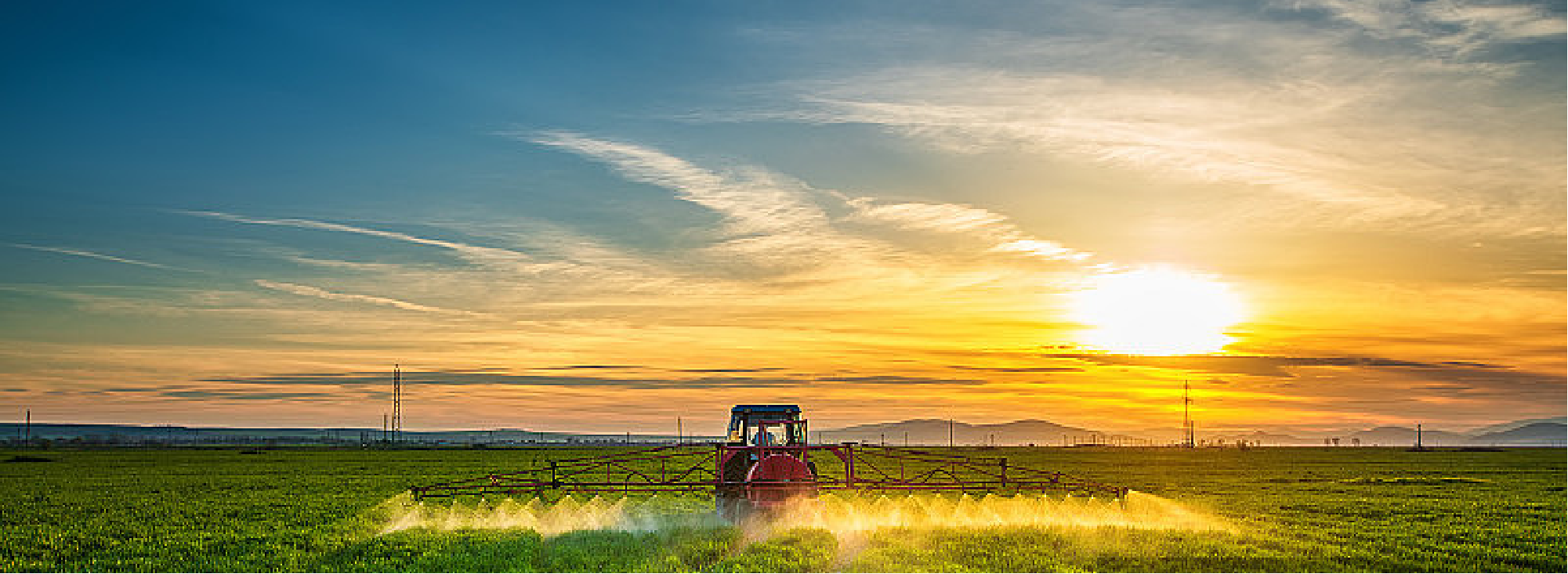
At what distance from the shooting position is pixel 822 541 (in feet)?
80.3

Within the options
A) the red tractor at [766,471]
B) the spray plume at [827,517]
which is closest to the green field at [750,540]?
the spray plume at [827,517]

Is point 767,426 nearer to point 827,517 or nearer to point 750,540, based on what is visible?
point 827,517

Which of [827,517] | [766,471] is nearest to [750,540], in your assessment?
[766,471]

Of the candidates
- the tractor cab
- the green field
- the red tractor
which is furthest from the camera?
the tractor cab

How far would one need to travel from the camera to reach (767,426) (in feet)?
105

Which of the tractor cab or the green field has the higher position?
the tractor cab

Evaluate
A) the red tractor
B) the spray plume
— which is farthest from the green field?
the red tractor

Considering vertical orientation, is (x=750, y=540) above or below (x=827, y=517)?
above

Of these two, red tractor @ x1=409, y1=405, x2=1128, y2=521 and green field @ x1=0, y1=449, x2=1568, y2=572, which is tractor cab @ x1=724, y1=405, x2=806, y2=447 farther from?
green field @ x1=0, y1=449, x2=1568, y2=572

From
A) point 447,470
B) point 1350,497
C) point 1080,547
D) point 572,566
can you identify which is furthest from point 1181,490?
point 447,470

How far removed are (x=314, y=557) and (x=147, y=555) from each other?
502cm

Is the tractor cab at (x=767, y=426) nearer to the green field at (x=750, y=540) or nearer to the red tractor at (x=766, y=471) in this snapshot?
the red tractor at (x=766, y=471)

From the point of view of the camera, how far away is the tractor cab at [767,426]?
3241 cm

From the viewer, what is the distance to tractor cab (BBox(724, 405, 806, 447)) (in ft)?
106
